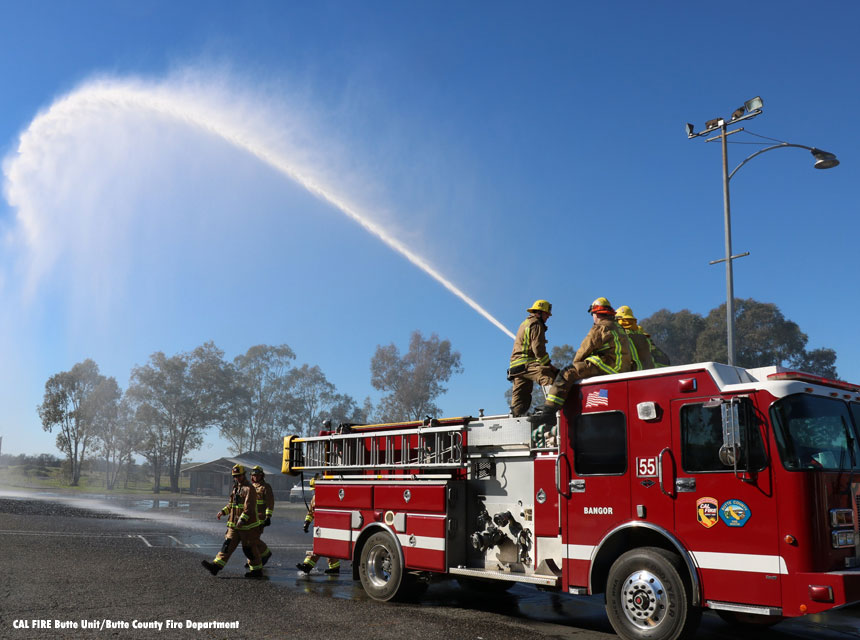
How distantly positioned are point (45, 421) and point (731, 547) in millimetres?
92258

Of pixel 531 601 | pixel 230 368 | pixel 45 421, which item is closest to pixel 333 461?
pixel 531 601

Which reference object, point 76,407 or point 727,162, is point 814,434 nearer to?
point 727,162

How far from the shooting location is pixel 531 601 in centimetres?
991

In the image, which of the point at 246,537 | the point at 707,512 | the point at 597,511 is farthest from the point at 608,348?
the point at 246,537

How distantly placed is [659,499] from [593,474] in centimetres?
77

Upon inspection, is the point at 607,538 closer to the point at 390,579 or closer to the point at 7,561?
the point at 390,579

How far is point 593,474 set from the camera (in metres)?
7.34

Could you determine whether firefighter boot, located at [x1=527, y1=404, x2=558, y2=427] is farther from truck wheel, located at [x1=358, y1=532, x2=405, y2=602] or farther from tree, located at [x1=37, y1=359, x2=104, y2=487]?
tree, located at [x1=37, y1=359, x2=104, y2=487]

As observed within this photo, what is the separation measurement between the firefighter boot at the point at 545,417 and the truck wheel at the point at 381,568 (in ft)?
8.76

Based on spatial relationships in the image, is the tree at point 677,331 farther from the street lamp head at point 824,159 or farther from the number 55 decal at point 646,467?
the number 55 decal at point 646,467

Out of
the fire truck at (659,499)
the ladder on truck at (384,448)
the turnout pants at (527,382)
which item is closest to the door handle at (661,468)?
the fire truck at (659,499)

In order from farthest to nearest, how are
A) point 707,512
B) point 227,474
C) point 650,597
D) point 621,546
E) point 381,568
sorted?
point 227,474
point 381,568
point 621,546
point 650,597
point 707,512

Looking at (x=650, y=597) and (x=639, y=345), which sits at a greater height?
(x=639, y=345)

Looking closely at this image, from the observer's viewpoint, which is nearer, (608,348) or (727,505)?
(727,505)
